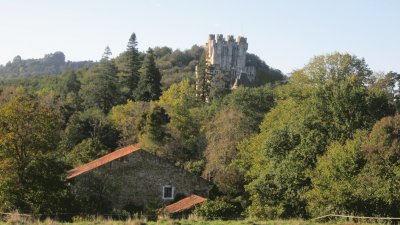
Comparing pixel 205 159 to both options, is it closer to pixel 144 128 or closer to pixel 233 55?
pixel 144 128

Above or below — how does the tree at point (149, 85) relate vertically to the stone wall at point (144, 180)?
above

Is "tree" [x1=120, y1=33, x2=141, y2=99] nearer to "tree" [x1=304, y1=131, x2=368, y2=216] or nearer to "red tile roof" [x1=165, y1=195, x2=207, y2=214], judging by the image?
"red tile roof" [x1=165, y1=195, x2=207, y2=214]

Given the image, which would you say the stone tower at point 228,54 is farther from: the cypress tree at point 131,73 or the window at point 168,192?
the window at point 168,192

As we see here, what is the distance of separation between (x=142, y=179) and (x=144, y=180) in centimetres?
15

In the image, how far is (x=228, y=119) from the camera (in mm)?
38406

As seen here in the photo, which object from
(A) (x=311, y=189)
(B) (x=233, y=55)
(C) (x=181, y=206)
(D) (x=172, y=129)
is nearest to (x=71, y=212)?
(C) (x=181, y=206)

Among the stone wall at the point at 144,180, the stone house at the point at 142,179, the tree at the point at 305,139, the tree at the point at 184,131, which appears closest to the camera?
the tree at the point at 305,139

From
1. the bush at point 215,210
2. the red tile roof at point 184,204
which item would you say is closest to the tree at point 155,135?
the red tile roof at point 184,204

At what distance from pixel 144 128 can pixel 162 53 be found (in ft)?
282

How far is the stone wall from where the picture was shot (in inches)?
1243

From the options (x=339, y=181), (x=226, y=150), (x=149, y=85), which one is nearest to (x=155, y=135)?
(x=226, y=150)

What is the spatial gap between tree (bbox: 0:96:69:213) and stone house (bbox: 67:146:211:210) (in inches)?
240

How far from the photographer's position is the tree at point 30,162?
21750mm

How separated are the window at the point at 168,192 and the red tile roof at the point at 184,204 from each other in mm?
1446
